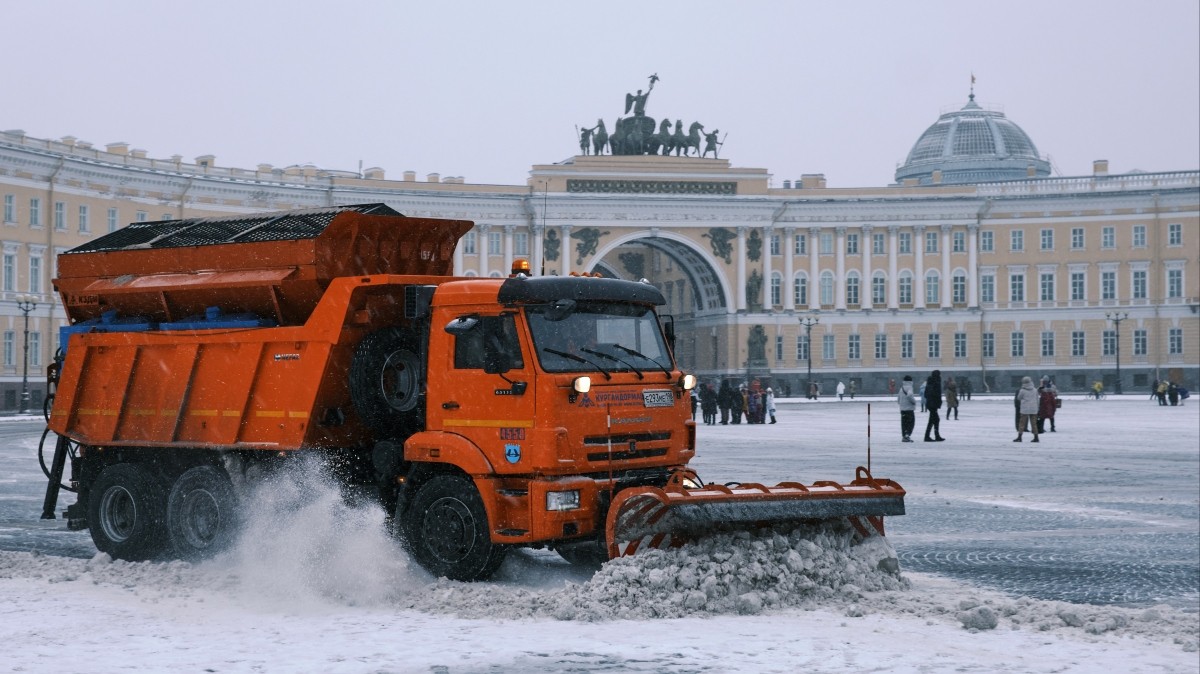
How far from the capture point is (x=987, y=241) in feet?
289

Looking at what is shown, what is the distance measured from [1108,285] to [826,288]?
16034mm

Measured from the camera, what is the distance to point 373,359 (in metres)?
11.8

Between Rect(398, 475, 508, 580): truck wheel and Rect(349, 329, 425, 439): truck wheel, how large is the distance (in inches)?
30.1

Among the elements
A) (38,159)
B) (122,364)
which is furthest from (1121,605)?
(38,159)

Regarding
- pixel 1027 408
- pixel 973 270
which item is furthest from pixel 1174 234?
pixel 1027 408

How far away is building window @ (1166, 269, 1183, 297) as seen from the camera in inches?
3396

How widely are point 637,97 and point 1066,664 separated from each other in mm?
80498

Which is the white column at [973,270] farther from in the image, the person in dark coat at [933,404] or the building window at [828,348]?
the person in dark coat at [933,404]

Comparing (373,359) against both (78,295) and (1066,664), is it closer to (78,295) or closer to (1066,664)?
(78,295)

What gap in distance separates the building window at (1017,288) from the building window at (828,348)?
10611mm

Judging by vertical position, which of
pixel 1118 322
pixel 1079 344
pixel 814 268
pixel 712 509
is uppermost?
pixel 814 268

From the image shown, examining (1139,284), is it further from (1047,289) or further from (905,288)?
(905,288)

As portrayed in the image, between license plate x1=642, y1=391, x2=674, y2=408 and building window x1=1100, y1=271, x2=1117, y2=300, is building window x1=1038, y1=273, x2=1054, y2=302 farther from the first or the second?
license plate x1=642, y1=391, x2=674, y2=408

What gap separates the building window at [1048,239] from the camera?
8700 cm
